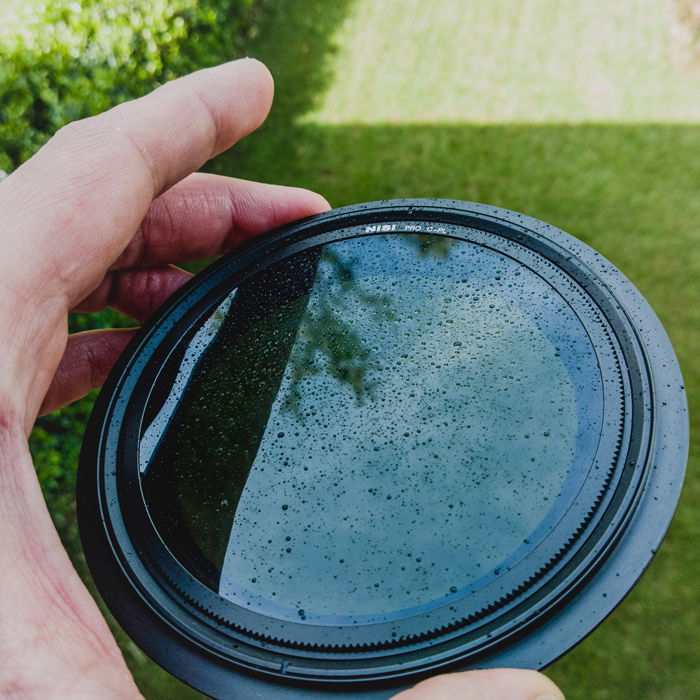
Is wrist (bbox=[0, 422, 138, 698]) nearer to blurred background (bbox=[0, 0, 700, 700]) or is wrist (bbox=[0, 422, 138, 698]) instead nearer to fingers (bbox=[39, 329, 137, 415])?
fingers (bbox=[39, 329, 137, 415])

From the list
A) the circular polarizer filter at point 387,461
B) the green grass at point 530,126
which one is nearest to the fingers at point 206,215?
the circular polarizer filter at point 387,461

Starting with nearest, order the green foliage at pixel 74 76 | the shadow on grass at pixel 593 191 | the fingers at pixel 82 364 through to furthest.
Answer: the fingers at pixel 82 364 < the shadow on grass at pixel 593 191 < the green foliage at pixel 74 76

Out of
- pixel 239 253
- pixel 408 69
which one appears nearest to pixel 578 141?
pixel 408 69

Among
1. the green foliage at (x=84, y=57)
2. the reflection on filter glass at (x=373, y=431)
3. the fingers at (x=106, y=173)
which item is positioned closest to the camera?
the reflection on filter glass at (x=373, y=431)

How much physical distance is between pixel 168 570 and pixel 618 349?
4.57 ft

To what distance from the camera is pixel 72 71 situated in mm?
4184

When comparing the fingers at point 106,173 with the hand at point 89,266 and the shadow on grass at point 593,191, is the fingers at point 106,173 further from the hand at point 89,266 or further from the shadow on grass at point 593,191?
the shadow on grass at point 593,191

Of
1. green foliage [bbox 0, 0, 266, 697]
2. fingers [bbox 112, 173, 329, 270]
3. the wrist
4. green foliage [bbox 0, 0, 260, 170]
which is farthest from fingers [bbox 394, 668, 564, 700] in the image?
green foliage [bbox 0, 0, 260, 170]

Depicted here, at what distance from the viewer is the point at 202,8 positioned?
18.0ft

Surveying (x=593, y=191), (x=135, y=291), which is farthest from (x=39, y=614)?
(x=593, y=191)

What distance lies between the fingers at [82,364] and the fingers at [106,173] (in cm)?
65

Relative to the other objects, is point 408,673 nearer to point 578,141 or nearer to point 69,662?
point 69,662

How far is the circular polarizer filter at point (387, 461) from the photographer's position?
1.50 metres

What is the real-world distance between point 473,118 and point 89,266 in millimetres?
4274
